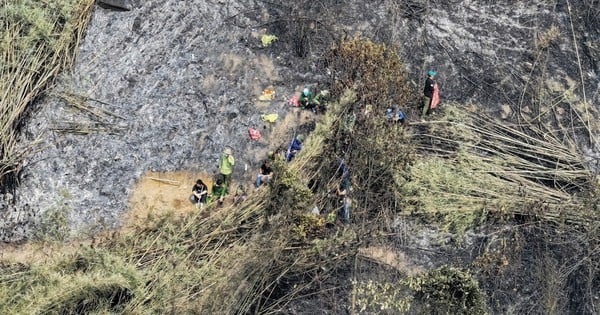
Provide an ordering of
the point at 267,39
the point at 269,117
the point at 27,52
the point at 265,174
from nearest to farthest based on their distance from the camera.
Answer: the point at 265,174
the point at 27,52
the point at 269,117
the point at 267,39

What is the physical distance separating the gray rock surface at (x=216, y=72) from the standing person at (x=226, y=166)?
8.4 inches

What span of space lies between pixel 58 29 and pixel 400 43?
17.0 ft

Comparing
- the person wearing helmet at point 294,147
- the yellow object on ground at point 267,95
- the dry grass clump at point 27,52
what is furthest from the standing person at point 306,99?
the dry grass clump at point 27,52

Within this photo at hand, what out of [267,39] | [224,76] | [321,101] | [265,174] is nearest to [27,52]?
[224,76]

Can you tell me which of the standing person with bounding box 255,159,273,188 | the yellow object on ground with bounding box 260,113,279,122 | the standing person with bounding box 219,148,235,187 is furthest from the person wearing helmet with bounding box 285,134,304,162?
the standing person with bounding box 219,148,235,187

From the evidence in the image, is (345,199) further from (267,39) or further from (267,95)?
(267,39)

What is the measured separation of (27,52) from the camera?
1194 cm

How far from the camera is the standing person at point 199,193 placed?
11398mm

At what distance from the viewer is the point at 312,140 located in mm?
11625

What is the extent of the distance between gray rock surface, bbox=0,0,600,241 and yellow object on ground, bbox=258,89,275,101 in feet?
0.29

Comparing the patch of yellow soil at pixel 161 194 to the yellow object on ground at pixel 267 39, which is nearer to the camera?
the patch of yellow soil at pixel 161 194

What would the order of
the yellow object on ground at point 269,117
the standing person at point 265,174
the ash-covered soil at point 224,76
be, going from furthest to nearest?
the yellow object on ground at point 269,117 → the ash-covered soil at point 224,76 → the standing person at point 265,174

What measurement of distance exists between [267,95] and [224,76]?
693 millimetres

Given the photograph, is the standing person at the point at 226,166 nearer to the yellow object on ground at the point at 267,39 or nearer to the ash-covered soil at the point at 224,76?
the ash-covered soil at the point at 224,76
